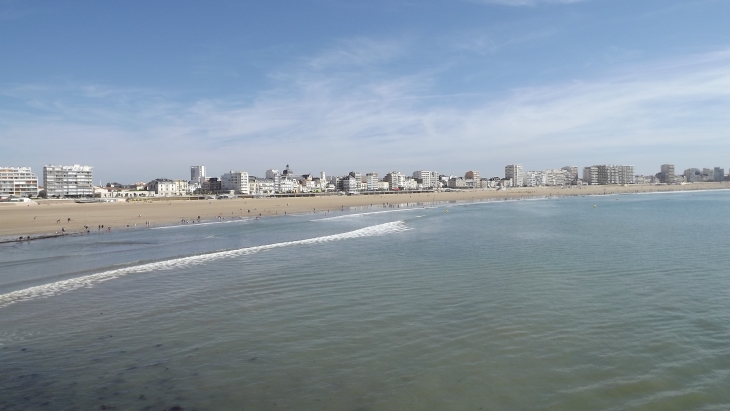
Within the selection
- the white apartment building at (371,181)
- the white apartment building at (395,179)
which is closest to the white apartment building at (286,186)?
the white apartment building at (371,181)

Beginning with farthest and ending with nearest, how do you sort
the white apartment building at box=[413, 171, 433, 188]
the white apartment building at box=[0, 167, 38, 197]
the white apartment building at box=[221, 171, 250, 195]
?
1. the white apartment building at box=[413, 171, 433, 188]
2. the white apartment building at box=[221, 171, 250, 195]
3. the white apartment building at box=[0, 167, 38, 197]

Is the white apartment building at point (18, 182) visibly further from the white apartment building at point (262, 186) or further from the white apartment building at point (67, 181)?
the white apartment building at point (262, 186)

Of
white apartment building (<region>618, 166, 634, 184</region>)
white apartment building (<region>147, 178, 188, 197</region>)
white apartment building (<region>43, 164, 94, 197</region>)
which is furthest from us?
white apartment building (<region>618, 166, 634, 184</region>)

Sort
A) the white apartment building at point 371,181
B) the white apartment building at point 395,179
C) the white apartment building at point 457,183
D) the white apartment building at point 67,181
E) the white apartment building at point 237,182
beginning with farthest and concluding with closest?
1. the white apartment building at point 457,183
2. the white apartment building at point 395,179
3. the white apartment building at point 371,181
4. the white apartment building at point 237,182
5. the white apartment building at point 67,181

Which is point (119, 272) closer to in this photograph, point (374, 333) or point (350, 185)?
point (374, 333)

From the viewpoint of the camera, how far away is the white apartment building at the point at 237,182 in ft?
414

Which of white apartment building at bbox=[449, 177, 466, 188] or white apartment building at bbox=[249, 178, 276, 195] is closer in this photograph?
white apartment building at bbox=[249, 178, 276, 195]

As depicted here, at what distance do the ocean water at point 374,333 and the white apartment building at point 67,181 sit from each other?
10403 cm

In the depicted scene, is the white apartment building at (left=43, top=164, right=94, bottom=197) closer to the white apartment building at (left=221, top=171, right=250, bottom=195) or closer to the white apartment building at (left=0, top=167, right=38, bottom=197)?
the white apartment building at (left=0, top=167, right=38, bottom=197)

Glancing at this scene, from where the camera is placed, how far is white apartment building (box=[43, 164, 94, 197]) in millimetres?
101625

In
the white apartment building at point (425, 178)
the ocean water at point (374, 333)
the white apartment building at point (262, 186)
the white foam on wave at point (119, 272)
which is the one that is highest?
the white apartment building at point (425, 178)

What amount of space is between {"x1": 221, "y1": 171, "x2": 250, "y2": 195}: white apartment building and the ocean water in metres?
113

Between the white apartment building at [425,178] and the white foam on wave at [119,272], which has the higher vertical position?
the white apartment building at [425,178]

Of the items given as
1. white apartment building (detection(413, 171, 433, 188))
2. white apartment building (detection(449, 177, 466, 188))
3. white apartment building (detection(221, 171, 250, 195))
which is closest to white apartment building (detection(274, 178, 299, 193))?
white apartment building (detection(221, 171, 250, 195))
